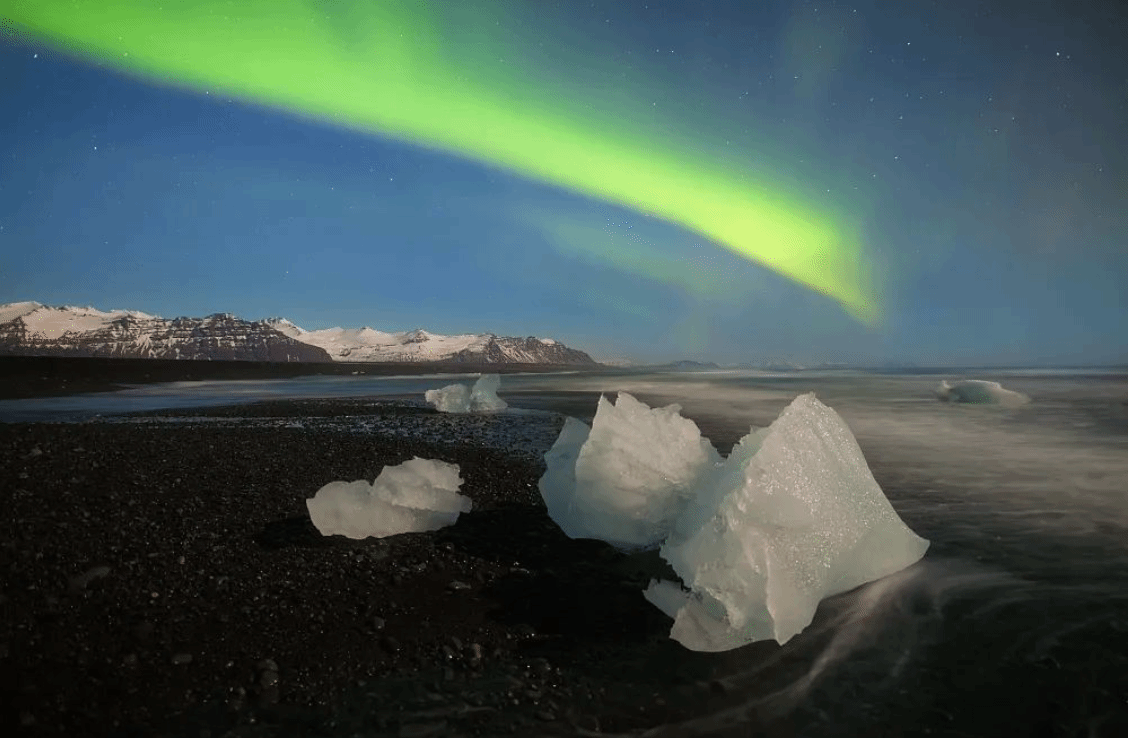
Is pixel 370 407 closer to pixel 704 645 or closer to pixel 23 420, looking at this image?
pixel 23 420

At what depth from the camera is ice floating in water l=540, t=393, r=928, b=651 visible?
418 centimetres

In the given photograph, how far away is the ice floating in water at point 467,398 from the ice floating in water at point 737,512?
43.1 ft

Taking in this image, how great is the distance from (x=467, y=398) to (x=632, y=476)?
1441 cm

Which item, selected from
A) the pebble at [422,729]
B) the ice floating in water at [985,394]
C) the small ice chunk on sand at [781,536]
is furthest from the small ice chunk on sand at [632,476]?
the ice floating in water at [985,394]

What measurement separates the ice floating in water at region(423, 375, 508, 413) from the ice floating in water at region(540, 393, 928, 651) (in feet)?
43.1

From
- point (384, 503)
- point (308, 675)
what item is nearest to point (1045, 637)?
point (308, 675)

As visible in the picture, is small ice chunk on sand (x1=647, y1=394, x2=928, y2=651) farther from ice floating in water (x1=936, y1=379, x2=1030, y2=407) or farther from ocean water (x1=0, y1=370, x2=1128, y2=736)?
ice floating in water (x1=936, y1=379, x2=1030, y2=407)

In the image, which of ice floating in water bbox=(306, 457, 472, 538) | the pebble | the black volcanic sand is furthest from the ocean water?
ice floating in water bbox=(306, 457, 472, 538)

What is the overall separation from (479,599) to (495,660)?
0.88 m

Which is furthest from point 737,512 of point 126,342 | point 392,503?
point 126,342

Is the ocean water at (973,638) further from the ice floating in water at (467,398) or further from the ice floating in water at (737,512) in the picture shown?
the ice floating in water at (467,398)

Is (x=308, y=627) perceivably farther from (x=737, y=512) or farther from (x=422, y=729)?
(x=737, y=512)

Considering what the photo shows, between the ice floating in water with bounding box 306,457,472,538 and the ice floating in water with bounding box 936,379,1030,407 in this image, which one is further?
the ice floating in water with bounding box 936,379,1030,407

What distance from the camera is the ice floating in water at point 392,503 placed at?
5.87 metres
